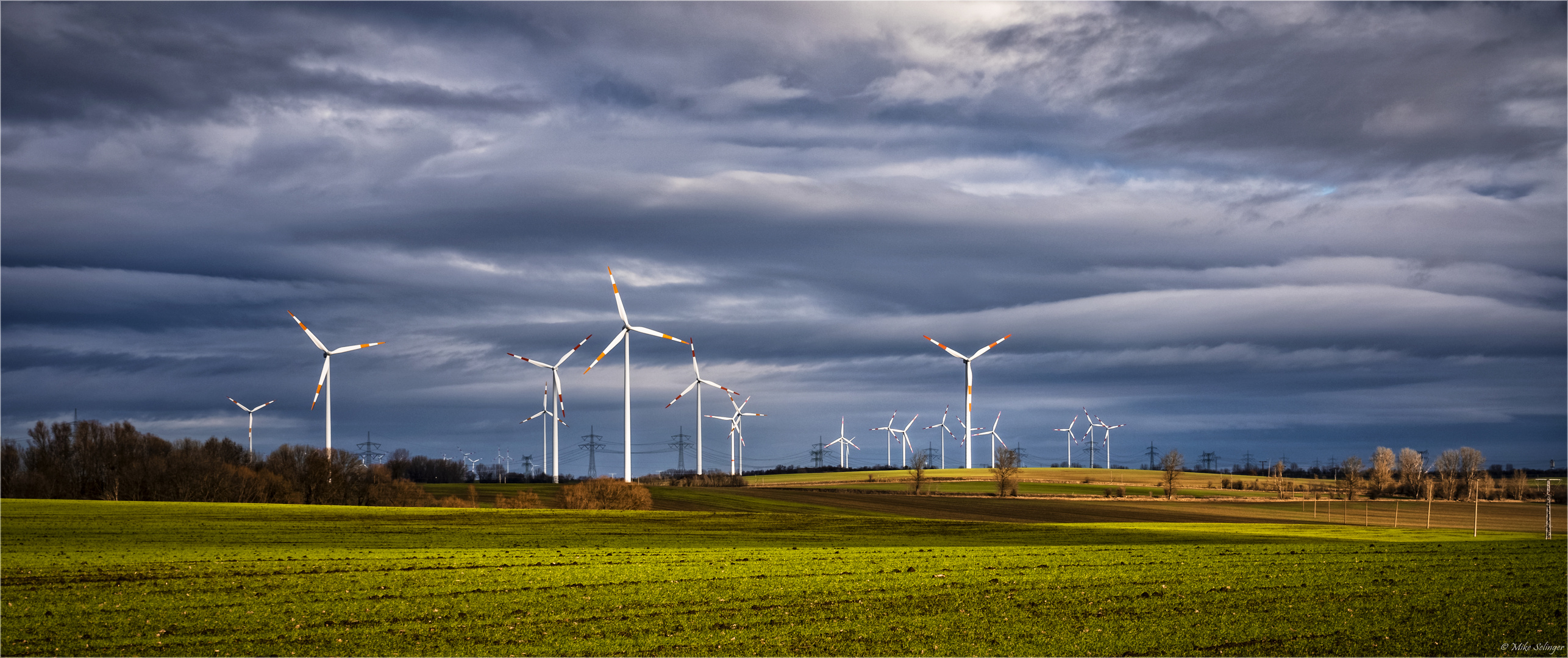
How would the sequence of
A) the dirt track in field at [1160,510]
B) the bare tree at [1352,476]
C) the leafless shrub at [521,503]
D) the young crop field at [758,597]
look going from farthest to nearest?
the bare tree at [1352,476] < the dirt track in field at [1160,510] < the leafless shrub at [521,503] < the young crop field at [758,597]

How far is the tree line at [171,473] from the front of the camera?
96500mm

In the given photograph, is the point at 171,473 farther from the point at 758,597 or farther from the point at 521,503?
the point at 758,597

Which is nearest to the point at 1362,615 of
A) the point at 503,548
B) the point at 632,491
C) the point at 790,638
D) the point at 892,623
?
the point at 892,623

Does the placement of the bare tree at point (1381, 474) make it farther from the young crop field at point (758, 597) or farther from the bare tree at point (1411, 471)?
the young crop field at point (758, 597)

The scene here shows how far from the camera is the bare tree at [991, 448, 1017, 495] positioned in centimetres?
13000

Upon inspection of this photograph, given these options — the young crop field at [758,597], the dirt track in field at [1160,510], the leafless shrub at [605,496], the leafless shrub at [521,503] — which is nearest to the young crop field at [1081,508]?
the dirt track in field at [1160,510]

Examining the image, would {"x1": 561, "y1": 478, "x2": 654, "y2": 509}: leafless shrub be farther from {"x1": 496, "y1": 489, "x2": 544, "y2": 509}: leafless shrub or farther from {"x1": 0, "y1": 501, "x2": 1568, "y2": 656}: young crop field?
{"x1": 0, "y1": 501, "x2": 1568, "y2": 656}: young crop field

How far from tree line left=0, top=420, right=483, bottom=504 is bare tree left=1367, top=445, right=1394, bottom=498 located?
12671 cm

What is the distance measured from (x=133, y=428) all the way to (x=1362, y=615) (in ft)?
399

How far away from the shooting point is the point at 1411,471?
161000 millimetres

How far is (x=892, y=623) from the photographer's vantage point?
2167 cm

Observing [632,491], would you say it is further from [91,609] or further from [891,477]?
[891,477]

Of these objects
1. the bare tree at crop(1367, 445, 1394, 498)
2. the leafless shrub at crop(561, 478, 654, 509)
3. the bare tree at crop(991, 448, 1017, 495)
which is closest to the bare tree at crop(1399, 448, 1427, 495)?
the bare tree at crop(1367, 445, 1394, 498)

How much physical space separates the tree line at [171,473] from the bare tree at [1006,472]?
6960cm
